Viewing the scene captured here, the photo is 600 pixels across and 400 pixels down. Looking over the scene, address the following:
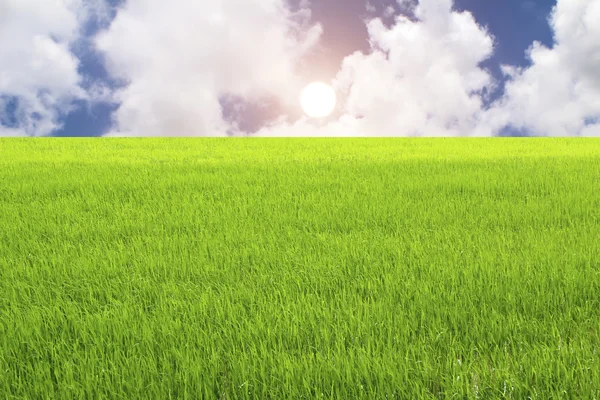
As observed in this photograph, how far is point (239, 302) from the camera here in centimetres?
384

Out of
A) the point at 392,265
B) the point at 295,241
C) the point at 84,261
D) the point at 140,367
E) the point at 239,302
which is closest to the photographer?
the point at 140,367

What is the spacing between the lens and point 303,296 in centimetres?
380

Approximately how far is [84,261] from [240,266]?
5.62 feet

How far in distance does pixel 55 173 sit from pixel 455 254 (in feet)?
35.0

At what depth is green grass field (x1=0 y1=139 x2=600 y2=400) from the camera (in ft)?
9.12

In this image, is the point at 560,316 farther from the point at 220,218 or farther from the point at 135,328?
the point at 220,218

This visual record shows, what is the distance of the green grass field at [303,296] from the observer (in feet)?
9.12

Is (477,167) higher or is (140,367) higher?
(477,167)

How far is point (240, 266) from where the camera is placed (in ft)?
16.0

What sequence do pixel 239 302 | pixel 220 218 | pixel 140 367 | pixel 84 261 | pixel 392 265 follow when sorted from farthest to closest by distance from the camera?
pixel 220 218, pixel 84 261, pixel 392 265, pixel 239 302, pixel 140 367

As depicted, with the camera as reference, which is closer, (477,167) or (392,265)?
(392,265)

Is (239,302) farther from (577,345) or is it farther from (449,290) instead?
(577,345)

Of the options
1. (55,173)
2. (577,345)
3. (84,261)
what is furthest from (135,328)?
(55,173)

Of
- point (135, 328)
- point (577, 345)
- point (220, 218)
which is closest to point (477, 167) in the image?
point (220, 218)
